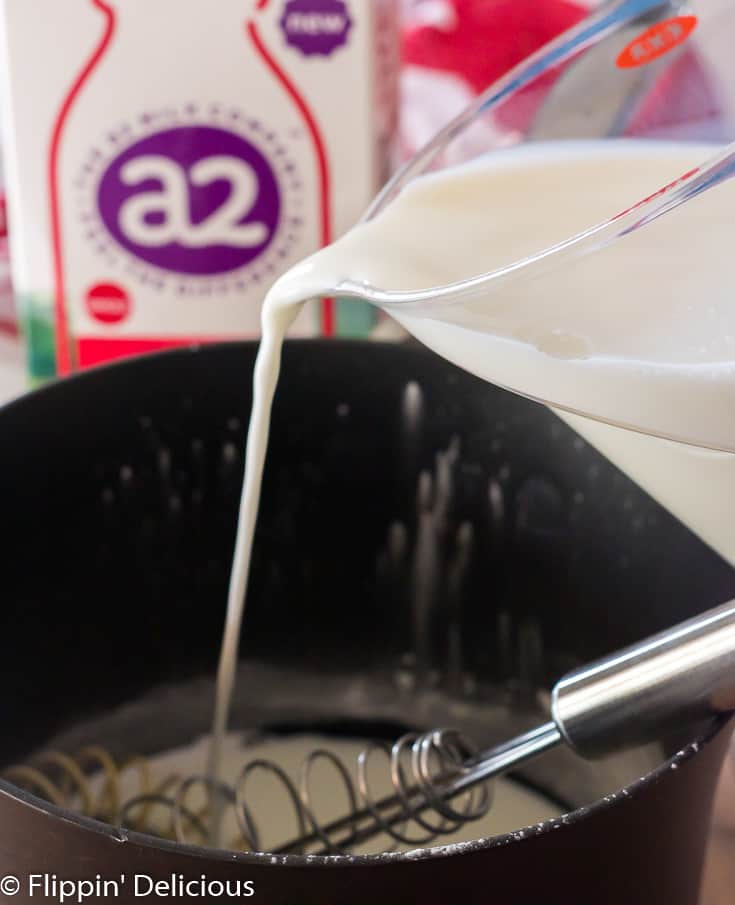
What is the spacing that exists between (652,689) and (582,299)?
13 cm

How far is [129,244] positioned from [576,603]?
0.29 metres

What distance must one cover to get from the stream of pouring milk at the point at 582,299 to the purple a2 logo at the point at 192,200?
126mm

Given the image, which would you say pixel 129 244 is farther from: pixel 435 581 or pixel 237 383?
pixel 435 581

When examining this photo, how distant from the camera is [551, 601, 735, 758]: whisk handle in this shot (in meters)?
0.33

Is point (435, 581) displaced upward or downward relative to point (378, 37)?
downward

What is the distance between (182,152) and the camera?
1.85 ft

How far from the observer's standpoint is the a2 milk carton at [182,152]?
1.78ft

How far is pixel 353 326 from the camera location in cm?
61

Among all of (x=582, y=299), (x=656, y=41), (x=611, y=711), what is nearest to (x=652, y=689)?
(x=611, y=711)

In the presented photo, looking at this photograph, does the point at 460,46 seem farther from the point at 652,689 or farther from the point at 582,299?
the point at 652,689

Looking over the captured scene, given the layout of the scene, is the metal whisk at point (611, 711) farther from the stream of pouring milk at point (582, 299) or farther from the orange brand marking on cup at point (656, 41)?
the orange brand marking on cup at point (656, 41)

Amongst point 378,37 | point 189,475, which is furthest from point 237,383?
point 378,37

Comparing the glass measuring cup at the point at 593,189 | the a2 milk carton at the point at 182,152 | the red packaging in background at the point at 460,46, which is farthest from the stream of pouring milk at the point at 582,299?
the red packaging in background at the point at 460,46

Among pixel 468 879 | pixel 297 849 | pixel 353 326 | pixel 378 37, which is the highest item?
pixel 378 37
